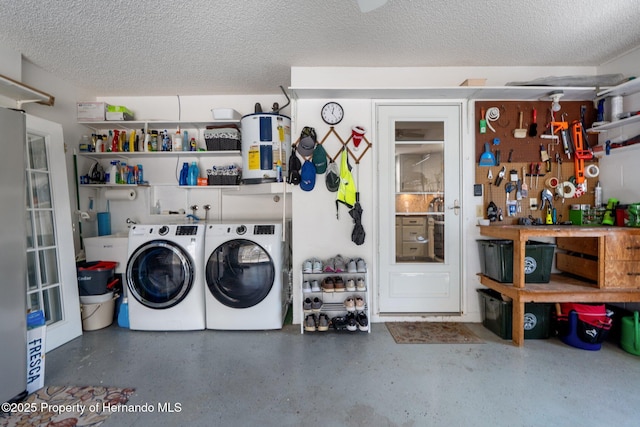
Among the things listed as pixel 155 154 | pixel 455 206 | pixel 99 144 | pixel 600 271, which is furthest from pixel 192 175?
pixel 600 271

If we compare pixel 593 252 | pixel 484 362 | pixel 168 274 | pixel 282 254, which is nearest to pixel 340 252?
pixel 282 254

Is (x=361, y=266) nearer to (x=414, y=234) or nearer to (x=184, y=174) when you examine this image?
(x=414, y=234)

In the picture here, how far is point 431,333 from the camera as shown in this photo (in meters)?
2.65

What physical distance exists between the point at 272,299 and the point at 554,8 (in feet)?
10.5

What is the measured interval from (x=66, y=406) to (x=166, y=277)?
118 cm

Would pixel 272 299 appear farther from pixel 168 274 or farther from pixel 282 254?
pixel 168 274

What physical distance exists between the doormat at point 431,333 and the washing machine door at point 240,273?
1313mm

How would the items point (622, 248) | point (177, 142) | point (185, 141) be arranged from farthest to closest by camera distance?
point (185, 141) → point (177, 142) → point (622, 248)

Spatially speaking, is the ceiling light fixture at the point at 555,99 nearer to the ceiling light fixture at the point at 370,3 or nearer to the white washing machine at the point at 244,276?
the ceiling light fixture at the point at 370,3

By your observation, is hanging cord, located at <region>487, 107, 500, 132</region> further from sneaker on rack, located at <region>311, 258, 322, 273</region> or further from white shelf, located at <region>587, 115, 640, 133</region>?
sneaker on rack, located at <region>311, 258, 322, 273</region>

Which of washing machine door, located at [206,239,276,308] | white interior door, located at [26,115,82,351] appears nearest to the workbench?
washing machine door, located at [206,239,276,308]

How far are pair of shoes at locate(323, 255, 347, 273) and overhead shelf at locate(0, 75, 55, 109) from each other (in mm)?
2913

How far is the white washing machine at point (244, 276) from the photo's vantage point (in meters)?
2.70

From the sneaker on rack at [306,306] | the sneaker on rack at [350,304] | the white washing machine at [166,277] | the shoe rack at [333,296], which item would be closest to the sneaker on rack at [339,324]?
the shoe rack at [333,296]
